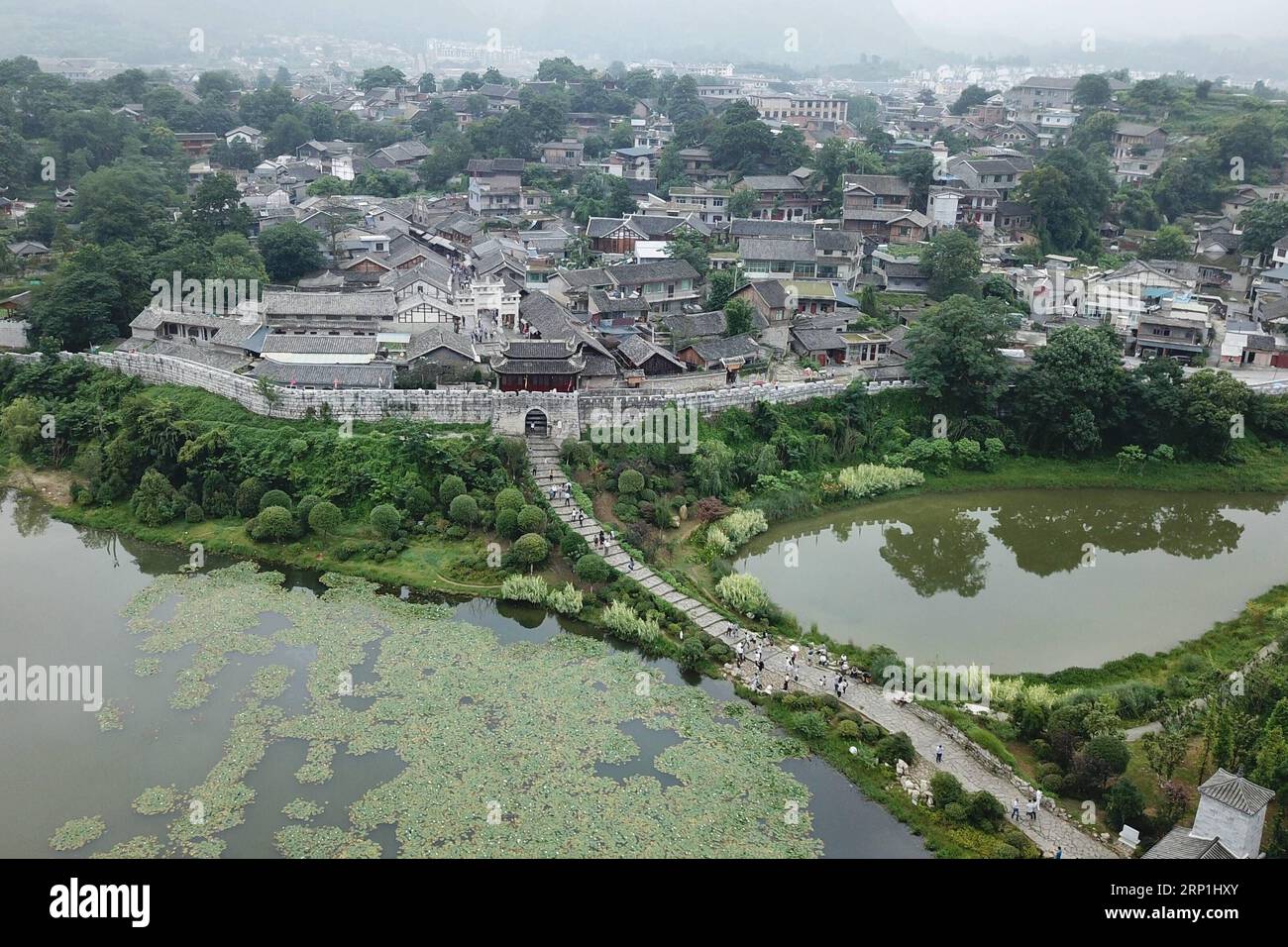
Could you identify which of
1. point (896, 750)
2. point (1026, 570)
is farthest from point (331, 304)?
point (896, 750)

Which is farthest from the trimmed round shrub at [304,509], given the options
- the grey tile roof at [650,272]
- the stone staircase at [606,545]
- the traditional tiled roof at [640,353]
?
the grey tile roof at [650,272]

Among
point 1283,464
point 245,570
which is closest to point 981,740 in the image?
point 245,570

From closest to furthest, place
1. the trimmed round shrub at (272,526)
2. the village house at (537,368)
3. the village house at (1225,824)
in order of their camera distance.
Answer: the village house at (1225,824) < the trimmed round shrub at (272,526) < the village house at (537,368)

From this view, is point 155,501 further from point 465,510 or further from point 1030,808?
point 1030,808

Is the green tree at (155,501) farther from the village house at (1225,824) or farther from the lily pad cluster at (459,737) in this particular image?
the village house at (1225,824)

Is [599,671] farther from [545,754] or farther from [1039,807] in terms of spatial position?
[1039,807]

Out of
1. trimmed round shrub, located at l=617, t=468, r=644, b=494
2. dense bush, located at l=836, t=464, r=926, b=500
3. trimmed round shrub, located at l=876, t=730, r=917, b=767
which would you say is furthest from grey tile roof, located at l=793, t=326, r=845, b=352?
trimmed round shrub, located at l=876, t=730, r=917, b=767
